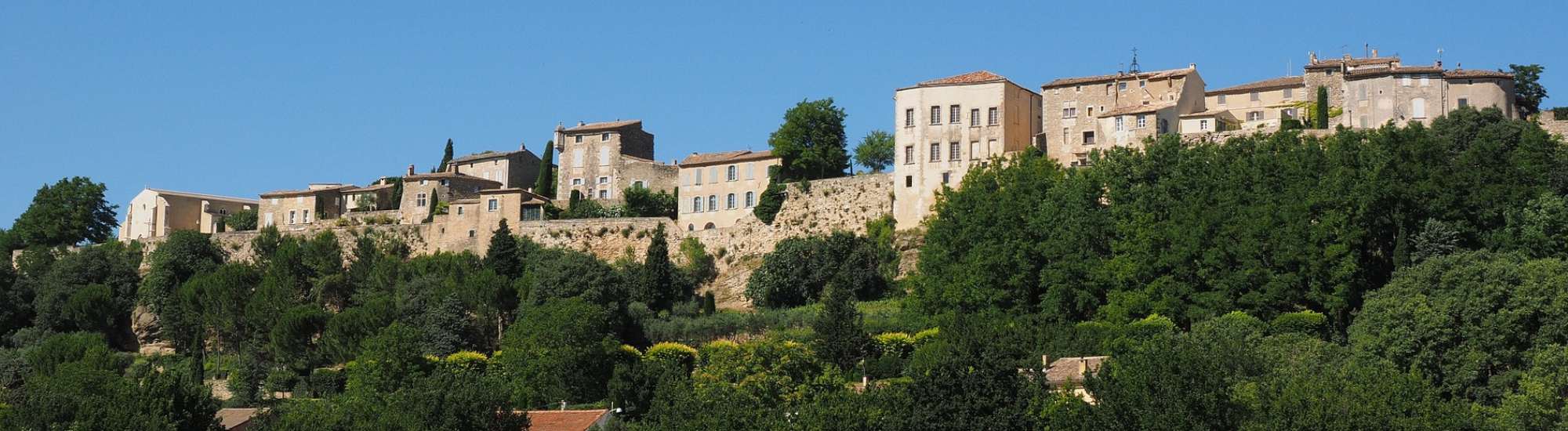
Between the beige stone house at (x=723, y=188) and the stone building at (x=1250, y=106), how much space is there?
17.1 metres

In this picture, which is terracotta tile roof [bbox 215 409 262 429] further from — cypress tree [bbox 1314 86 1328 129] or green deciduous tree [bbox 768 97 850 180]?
cypress tree [bbox 1314 86 1328 129]

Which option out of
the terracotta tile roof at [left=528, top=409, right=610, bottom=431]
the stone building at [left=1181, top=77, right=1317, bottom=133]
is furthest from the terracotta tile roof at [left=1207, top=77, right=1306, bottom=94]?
the terracotta tile roof at [left=528, top=409, right=610, bottom=431]

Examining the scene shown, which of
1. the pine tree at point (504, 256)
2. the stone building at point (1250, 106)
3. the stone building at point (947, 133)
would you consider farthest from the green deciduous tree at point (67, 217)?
the stone building at point (1250, 106)

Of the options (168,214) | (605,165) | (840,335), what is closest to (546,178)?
(605,165)

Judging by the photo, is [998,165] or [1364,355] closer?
[1364,355]

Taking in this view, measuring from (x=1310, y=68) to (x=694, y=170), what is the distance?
2447 centimetres

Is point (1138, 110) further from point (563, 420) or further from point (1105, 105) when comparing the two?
point (563, 420)

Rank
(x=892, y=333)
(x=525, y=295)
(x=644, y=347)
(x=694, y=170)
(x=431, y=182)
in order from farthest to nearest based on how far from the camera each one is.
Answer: (x=431, y=182)
(x=694, y=170)
(x=525, y=295)
(x=644, y=347)
(x=892, y=333)

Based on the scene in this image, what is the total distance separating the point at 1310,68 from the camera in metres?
75.6

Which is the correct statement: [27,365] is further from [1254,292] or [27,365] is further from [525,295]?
[1254,292]

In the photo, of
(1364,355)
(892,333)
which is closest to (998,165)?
(892,333)

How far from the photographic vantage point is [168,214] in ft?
326

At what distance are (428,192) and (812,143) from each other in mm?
18482

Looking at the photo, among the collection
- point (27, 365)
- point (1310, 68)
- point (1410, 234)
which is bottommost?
point (27, 365)
